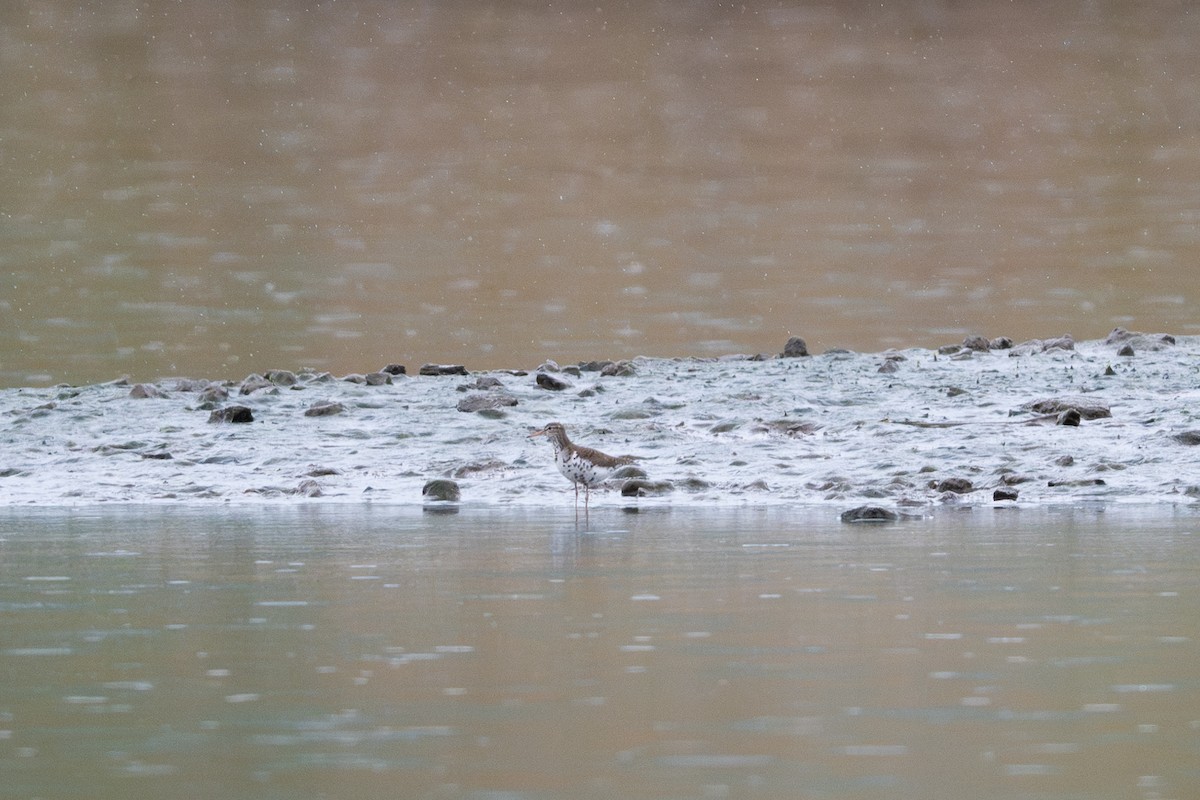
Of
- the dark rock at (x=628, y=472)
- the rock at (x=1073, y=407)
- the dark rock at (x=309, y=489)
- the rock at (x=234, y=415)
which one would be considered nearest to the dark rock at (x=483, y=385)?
the rock at (x=234, y=415)

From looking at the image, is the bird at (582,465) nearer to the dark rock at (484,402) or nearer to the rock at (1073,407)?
the dark rock at (484,402)

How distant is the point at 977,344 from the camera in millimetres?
27531

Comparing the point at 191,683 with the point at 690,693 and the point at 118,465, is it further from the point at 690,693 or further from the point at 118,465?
the point at 118,465

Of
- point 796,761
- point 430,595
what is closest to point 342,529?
point 430,595

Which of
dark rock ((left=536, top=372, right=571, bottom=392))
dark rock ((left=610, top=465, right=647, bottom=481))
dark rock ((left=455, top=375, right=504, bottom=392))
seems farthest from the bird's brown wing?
dark rock ((left=455, top=375, right=504, bottom=392))

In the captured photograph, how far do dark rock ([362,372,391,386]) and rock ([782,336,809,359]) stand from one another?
6.39 metres

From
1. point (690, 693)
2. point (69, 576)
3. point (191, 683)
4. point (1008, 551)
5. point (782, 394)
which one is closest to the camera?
point (690, 693)

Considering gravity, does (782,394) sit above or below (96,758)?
above

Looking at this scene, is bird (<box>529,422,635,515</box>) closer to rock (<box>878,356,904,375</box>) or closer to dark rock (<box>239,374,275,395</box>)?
rock (<box>878,356,904,375</box>)

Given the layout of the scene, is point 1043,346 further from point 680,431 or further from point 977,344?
point 680,431

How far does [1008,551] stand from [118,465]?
13097 mm

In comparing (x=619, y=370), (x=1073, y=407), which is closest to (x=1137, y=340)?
(x=1073, y=407)

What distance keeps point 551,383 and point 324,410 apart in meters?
3.25

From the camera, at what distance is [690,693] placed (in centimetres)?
580
